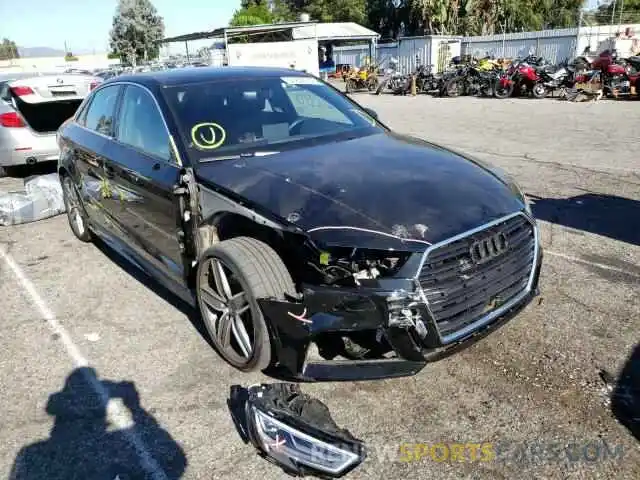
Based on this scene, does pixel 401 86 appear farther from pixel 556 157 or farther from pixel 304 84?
pixel 304 84

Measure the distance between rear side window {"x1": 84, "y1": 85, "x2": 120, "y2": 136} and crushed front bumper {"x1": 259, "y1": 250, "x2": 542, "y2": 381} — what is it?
2658 millimetres

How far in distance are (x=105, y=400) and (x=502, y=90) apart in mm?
18184

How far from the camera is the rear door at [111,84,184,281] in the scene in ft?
11.6

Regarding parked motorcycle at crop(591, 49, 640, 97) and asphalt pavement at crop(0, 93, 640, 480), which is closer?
asphalt pavement at crop(0, 93, 640, 480)

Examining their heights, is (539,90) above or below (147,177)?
below

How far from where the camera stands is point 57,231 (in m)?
6.29

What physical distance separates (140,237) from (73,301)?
0.86m

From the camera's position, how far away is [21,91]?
306 inches

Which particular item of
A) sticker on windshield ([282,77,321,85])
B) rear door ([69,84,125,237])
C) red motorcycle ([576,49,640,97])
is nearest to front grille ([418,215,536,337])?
sticker on windshield ([282,77,321,85])

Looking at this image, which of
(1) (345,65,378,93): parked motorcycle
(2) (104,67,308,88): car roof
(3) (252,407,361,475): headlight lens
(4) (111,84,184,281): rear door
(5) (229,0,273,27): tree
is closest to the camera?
(3) (252,407,361,475): headlight lens

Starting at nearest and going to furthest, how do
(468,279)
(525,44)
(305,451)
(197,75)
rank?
(305,451) → (468,279) → (197,75) → (525,44)

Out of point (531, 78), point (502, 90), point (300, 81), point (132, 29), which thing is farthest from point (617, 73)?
point (132, 29)

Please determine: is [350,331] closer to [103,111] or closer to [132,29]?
[103,111]

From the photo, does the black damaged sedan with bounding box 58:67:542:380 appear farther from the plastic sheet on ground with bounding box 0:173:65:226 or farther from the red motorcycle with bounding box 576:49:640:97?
the red motorcycle with bounding box 576:49:640:97
